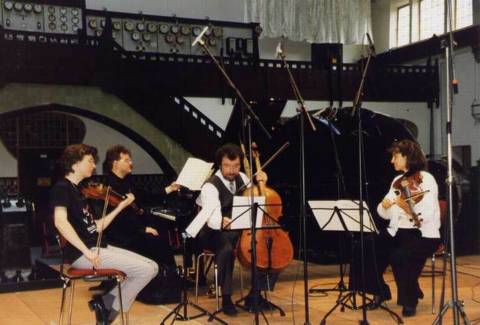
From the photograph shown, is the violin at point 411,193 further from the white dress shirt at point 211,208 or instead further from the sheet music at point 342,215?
the white dress shirt at point 211,208

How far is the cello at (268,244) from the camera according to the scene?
6.77 m

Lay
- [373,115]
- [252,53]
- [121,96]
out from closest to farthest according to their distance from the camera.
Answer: [373,115]
[121,96]
[252,53]

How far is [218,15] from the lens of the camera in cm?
1844

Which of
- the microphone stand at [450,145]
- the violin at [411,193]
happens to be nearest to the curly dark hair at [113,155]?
the violin at [411,193]

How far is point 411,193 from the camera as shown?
6594 mm

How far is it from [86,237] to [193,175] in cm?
190

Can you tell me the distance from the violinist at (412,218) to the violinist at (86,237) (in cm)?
249

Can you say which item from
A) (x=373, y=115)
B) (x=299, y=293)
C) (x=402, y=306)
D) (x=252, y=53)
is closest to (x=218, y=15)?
(x=252, y=53)

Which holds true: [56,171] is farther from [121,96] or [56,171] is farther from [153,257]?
[153,257]

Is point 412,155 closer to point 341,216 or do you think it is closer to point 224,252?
point 341,216

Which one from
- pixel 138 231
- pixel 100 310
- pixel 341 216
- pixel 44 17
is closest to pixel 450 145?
pixel 341 216

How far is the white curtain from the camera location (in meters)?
17.2

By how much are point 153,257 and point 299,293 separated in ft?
5.97

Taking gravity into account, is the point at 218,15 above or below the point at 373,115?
above
